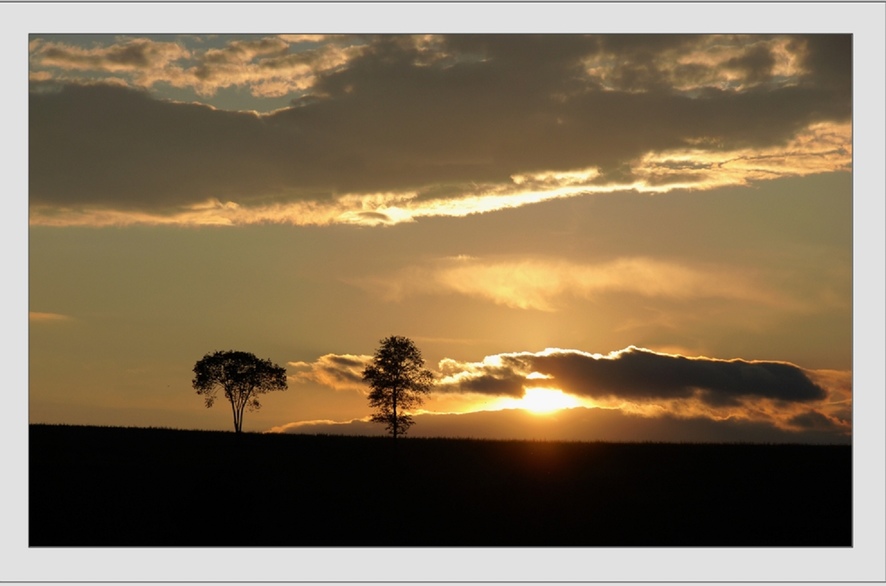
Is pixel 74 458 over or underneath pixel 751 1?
underneath

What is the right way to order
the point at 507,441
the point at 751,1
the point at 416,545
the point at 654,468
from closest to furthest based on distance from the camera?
the point at 751,1
the point at 416,545
the point at 654,468
the point at 507,441

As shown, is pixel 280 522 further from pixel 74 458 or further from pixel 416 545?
pixel 74 458

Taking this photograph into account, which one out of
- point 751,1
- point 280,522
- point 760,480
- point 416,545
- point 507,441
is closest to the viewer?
point 751,1

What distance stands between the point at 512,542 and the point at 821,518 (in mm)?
16369

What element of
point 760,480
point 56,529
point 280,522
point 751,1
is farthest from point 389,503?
point 751,1

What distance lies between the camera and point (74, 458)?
6762 cm

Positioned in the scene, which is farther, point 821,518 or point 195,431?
point 195,431

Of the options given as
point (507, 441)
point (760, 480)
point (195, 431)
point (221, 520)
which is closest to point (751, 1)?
point (760, 480)

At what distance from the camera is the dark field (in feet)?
165

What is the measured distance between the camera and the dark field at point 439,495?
165 feet

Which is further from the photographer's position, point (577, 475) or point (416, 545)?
point (577, 475)

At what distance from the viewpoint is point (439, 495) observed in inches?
2301

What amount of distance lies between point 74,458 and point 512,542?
32.4 m

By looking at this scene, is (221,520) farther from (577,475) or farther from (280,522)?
(577,475)
